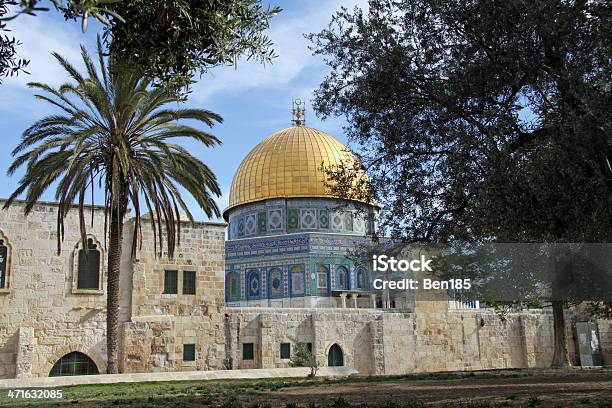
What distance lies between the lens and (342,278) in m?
30.2

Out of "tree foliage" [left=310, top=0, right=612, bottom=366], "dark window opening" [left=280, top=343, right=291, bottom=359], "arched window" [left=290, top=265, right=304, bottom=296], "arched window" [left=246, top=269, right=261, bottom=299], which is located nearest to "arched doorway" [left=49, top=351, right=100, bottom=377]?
"dark window opening" [left=280, top=343, right=291, bottom=359]

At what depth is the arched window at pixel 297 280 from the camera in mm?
29666

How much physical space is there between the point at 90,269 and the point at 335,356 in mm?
8176

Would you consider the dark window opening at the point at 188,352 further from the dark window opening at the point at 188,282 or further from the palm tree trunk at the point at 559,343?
the palm tree trunk at the point at 559,343

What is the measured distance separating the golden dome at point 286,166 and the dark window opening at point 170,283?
13.8m

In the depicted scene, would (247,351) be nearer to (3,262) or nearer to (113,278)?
(113,278)

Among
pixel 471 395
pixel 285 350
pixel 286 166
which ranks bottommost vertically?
pixel 471 395

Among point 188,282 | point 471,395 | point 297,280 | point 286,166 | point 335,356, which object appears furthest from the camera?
point 286,166

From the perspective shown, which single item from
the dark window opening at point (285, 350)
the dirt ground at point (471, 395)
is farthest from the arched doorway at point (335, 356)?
the dirt ground at point (471, 395)

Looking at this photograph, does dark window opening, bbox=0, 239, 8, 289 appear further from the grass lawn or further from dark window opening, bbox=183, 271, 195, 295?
the grass lawn

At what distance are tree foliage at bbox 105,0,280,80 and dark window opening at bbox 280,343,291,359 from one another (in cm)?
1531

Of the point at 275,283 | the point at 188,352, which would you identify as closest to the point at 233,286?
the point at 275,283

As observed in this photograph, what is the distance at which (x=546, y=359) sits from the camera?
2347cm

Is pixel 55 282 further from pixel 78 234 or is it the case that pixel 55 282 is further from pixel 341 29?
pixel 341 29
